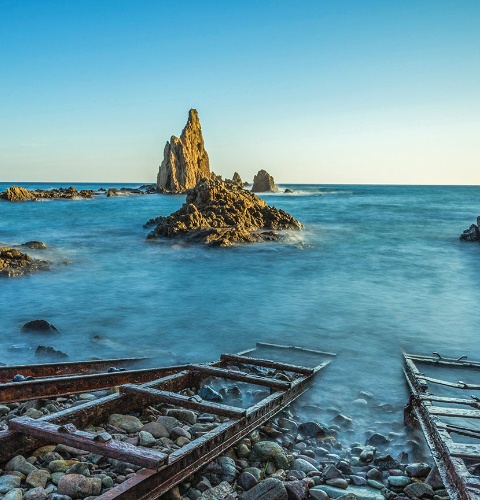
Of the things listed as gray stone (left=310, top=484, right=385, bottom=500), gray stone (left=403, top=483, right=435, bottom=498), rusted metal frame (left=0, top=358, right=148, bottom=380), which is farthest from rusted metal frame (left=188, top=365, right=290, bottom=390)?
gray stone (left=403, top=483, right=435, bottom=498)

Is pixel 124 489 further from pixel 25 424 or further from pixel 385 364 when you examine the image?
pixel 385 364

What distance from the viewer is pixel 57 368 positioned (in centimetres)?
476

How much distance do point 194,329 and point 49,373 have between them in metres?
2.81

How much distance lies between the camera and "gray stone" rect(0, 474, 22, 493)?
254 centimetres

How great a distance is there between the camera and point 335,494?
9.42ft

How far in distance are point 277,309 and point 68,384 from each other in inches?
195

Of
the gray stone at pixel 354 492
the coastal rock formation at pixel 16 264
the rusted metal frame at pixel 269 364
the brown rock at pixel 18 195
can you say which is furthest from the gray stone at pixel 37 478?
the brown rock at pixel 18 195

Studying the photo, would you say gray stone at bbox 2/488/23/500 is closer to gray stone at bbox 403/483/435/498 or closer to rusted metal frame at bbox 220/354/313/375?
gray stone at bbox 403/483/435/498

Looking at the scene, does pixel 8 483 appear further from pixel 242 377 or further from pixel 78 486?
pixel 242 377

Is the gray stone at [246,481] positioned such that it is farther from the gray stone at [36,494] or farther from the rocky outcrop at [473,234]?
the rocky outcrop at [473,234]

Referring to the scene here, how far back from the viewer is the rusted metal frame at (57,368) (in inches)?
176

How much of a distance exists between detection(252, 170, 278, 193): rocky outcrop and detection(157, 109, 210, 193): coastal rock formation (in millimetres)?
15107

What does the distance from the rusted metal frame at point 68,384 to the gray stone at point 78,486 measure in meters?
1.52

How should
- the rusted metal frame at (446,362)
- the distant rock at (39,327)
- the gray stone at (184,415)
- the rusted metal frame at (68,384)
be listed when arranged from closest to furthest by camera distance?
the gray stone at (184,415), the rusted metal frame at (68,384), the rusted metal frame at (446,362), the distant rock at (39,327)
